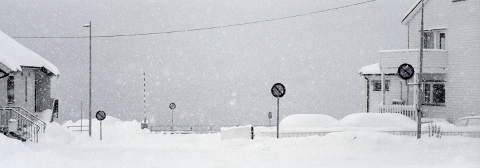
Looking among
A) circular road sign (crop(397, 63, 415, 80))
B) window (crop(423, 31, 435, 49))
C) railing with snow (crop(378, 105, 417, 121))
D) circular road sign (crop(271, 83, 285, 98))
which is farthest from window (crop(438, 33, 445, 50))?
circular road sign (crop(271, 83, 285, 98))

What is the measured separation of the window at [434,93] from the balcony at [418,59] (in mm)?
1125

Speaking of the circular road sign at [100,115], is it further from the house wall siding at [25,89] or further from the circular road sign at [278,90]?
the circular road sign at [278,90]

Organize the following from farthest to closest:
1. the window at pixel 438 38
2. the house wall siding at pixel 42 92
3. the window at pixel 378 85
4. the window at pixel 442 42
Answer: the house wall siding at pixel 42 92
the window at pixel 378 85
the window at pixel 442 42
the window at pixel 438 38

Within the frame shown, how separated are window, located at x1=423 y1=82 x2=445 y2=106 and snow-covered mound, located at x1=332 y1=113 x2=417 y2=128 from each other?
416 centimetres

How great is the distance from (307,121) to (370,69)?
32.4ft

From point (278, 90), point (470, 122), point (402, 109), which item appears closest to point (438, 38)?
point (402, 109)

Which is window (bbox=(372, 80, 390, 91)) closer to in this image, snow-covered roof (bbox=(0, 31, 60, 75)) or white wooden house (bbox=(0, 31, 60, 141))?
white wooden house (bbox=(0, 31, 60, 141))

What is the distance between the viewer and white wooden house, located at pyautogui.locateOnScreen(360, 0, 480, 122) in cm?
2711

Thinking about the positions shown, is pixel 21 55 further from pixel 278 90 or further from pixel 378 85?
pixel 378 85

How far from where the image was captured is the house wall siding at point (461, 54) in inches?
1062

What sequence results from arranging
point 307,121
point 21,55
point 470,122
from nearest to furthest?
point 470,122 < point 307,121 < point 21,55

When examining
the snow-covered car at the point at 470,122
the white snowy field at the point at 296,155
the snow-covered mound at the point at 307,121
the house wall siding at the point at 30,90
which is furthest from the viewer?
the house wall siding at the point at 30,90

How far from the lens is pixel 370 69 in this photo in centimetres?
3222

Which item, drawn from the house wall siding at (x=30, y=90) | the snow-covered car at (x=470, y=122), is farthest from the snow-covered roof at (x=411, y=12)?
the house wall siding at (x=30, y=90)
